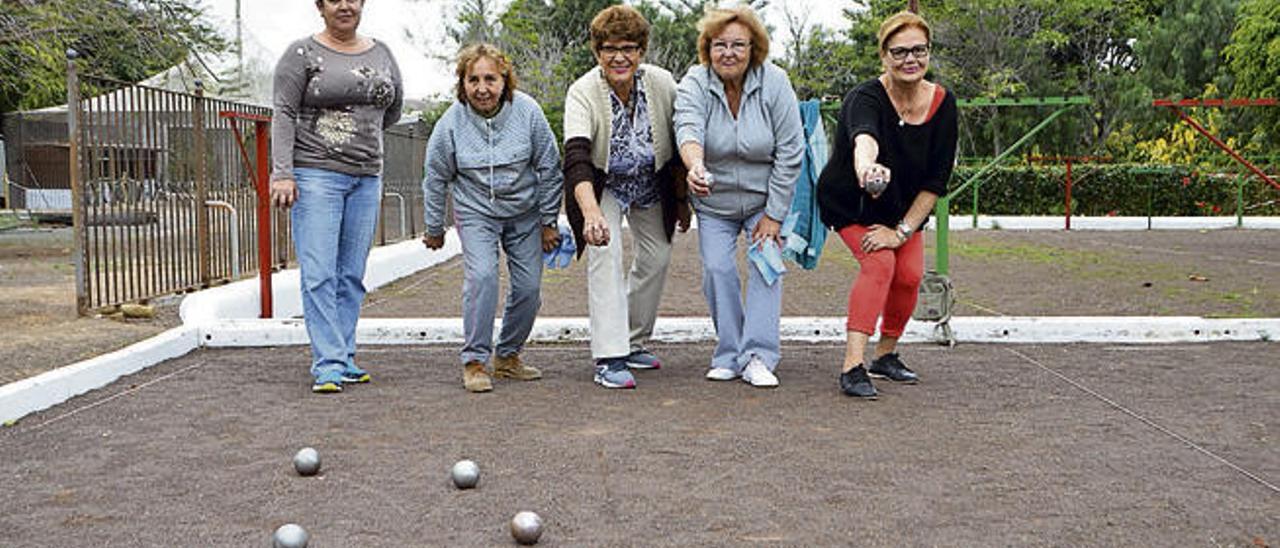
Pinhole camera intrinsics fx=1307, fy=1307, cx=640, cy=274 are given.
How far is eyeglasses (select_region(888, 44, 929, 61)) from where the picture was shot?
572cm

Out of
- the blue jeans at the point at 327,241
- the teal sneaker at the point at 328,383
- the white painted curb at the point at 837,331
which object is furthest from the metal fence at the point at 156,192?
the teal sneaker at the point at 328,383

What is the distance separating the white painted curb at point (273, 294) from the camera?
797 centimetres

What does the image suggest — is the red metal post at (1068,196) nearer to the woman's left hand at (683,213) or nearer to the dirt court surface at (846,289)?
the dirt court surface at (846,289)

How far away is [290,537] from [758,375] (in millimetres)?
3031

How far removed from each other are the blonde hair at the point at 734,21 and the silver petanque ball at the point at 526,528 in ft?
9.99

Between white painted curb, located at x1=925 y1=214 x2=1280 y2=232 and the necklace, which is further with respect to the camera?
white painted curb, located at x1=925 y1=214 x2=1280 y2=232

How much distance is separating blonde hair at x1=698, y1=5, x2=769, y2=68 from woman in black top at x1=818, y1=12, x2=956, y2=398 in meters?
0.47

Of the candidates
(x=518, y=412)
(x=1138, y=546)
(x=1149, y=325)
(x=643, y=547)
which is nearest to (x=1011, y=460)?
(x=1138, y=546)

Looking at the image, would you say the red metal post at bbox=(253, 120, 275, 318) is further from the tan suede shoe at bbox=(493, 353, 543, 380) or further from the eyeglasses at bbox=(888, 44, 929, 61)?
the eyeglasses at bbox=(888, 44, 929, 61)

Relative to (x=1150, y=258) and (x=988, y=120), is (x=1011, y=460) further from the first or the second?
(x=988, y=120)

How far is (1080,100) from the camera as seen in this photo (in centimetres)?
735

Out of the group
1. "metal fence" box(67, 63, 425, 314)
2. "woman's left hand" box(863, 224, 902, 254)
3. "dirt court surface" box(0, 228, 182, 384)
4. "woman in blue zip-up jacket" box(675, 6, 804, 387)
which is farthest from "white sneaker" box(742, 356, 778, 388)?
"metal fence" box(67, 63, 425, 314)

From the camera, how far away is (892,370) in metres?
6.26

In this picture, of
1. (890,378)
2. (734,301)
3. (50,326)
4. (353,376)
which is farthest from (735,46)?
(50,326)
